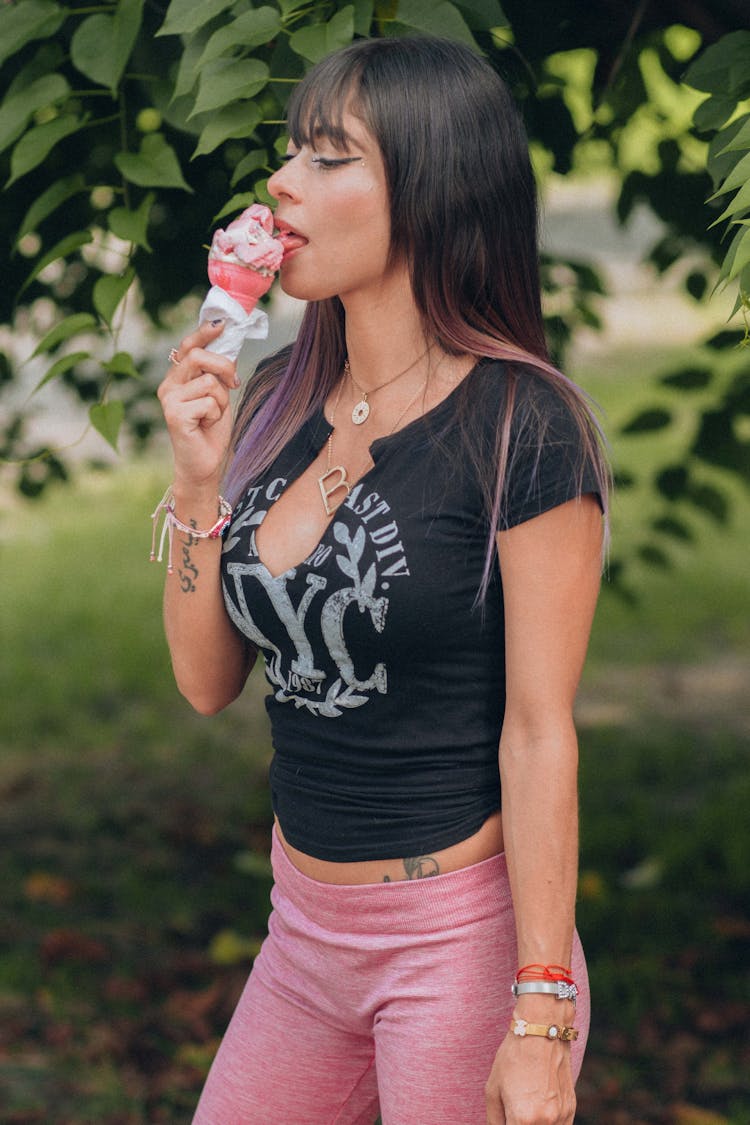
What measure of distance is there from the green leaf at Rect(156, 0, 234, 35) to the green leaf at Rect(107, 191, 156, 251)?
32 cm

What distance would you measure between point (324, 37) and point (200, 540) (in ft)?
2.16

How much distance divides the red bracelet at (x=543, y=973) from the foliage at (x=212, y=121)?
776 mm

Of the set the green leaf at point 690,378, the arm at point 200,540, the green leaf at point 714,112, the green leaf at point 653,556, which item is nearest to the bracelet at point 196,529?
the arm at point 200,540

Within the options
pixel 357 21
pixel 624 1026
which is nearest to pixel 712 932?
pixel 624 1026

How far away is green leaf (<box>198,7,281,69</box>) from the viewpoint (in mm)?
1687

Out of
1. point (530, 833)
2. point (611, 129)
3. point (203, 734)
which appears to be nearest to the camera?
point (530, 833)

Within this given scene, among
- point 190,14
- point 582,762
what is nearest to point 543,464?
point 190,14

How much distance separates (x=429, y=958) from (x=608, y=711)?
4020 mm

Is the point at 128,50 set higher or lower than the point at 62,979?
higher

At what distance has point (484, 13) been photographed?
72.0 inches

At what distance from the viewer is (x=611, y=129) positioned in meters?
2.73

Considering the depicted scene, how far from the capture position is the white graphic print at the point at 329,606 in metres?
1.58

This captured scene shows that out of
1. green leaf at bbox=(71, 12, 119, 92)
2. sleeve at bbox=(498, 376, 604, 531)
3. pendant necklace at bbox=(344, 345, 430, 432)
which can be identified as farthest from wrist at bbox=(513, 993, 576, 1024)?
green leaf at bbox=(71, 12, 119, 92)

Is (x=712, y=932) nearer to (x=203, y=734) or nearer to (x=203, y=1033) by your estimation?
(x=203, y=1033)
